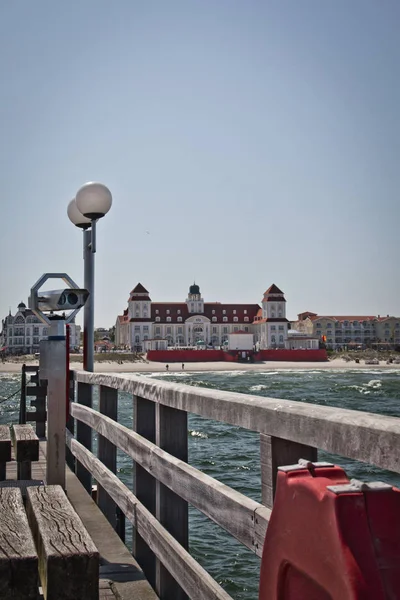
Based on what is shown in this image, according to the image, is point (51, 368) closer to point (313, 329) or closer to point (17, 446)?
point (17, 446)

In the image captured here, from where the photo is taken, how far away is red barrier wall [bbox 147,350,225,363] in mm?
109312

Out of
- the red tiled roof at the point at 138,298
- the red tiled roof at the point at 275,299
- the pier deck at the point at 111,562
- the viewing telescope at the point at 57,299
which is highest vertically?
the red tiled roof at the point at 138,298

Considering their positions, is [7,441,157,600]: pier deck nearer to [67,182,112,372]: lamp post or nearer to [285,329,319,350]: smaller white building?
[67,182,112,372]: lamp post

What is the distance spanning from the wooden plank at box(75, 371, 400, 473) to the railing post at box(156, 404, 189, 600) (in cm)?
33

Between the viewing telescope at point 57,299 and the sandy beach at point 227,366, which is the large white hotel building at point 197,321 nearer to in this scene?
the sandy beach at point 227,366

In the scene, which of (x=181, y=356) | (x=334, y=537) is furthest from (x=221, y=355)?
(x=334, y=537)

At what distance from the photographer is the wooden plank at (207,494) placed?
1872 mm

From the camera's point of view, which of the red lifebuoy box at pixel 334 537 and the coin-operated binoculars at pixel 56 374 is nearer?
the red lifebuoy box at pixel 334 537

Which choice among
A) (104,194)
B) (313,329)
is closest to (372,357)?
(313,329)

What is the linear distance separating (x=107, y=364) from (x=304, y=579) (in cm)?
10398

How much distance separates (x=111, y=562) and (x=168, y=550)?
3.12 feet

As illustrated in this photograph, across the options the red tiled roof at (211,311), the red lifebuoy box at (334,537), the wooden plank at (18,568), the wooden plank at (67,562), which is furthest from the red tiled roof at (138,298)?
the red lifebuoy box at (334,537)

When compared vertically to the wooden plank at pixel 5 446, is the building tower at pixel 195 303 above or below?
above

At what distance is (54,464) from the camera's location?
13.5 feet
